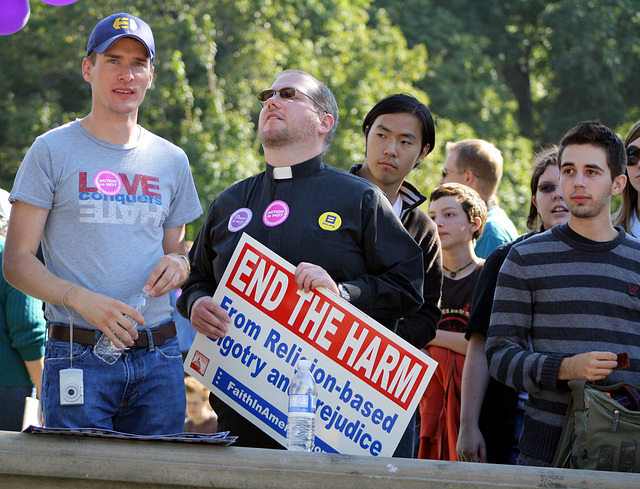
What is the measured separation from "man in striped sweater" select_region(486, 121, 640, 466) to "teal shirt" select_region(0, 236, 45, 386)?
213 cm

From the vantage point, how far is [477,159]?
17.9ft

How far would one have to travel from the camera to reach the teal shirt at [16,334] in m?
4.04

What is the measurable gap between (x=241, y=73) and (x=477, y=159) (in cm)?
1198

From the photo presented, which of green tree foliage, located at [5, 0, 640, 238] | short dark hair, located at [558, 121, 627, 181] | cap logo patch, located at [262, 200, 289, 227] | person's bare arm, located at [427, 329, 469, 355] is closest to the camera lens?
cap logo patch, located at [262, 200, 289, 227]

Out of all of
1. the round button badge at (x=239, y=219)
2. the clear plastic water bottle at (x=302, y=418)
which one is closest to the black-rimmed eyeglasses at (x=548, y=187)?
the round button badge at (x=239, y=219)

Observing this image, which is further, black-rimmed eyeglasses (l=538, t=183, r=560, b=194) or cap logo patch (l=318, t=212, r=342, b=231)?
black-rimmed eyeglasses (l=538, t=183, r=560, b=194)

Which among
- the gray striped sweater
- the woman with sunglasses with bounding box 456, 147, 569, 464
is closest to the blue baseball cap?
the gray striped sweater

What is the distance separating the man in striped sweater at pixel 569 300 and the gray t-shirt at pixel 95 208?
129 centimetres

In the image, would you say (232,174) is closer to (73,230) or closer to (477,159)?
(477,159)

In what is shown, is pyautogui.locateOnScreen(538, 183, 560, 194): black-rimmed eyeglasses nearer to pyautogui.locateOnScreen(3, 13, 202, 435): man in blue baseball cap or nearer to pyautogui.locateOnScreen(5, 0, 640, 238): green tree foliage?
pyautogui.locateOnScreen(3, 13, 202, 435): man in blue baseball cap

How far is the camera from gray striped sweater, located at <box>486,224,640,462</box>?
3.08 metres

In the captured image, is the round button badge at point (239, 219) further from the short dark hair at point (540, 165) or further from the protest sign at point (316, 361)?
the short dark hair at point (540, 165)

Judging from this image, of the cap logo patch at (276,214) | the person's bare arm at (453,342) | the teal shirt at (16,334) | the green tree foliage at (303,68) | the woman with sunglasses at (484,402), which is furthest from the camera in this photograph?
the green tree foliage at (303,68)

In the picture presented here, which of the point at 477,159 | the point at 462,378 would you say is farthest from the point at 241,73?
the point at 462,378
